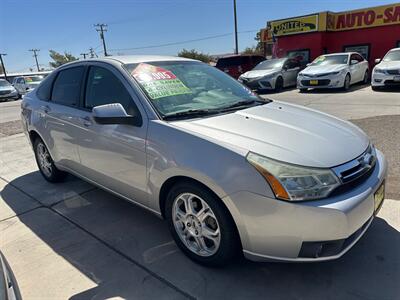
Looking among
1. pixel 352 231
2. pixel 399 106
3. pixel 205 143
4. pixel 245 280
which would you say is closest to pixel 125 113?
pixel 205 143

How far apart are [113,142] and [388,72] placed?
11261 mm

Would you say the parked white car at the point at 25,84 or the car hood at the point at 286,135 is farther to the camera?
the parked white car at the point at 25,84

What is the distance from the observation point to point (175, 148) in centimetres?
239

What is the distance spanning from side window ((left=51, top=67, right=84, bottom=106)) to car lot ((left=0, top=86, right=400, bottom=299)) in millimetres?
1170

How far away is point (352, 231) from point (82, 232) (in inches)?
94.9

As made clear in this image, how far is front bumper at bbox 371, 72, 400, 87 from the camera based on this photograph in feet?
36.1

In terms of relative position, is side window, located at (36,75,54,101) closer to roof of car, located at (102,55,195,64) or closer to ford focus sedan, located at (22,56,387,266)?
ford focus sedan, located at (22,56,387,266)

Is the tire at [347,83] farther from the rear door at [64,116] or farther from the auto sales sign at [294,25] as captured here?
the rear door at [64,116]

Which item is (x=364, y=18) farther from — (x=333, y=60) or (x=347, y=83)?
(x=347, y=83)

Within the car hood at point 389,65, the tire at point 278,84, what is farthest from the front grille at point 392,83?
the tire at point 278,84

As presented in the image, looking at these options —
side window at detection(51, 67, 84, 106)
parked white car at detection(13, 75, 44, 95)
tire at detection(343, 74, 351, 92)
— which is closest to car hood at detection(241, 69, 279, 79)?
tire at detection(343, 74, 351, 92)

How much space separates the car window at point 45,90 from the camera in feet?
13.4

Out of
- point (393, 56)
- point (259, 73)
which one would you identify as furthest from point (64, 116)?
point (393, 56)

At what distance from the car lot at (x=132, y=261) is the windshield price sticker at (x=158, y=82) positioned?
129cm
